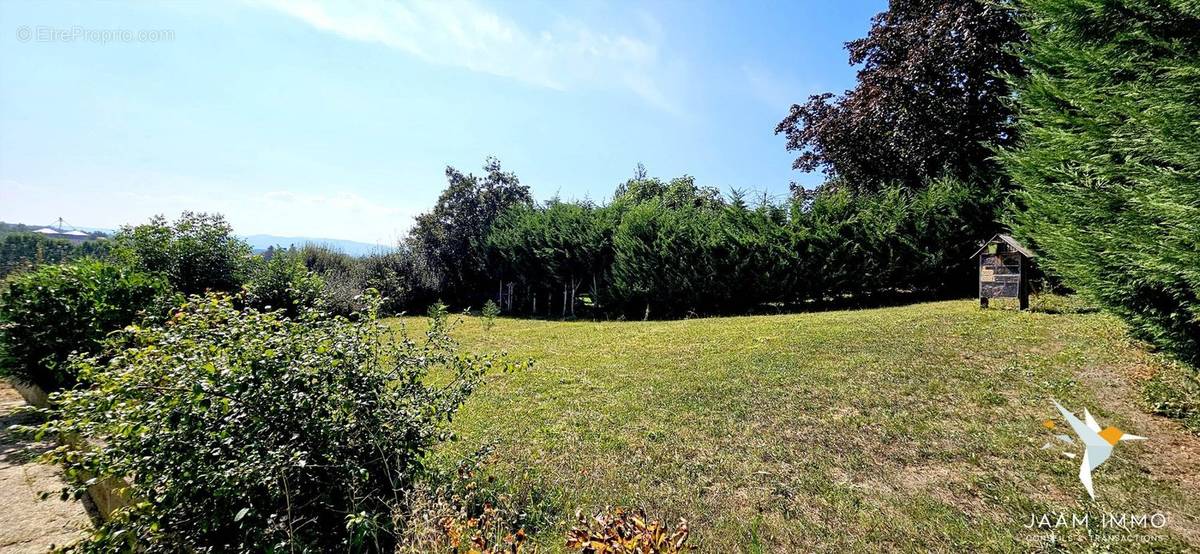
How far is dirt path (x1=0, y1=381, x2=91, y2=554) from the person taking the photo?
296 cm

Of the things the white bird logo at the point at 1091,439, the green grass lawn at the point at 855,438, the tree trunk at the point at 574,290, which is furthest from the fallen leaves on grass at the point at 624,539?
the tree trunk at the point at 574,290

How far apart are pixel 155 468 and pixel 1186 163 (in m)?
5.79

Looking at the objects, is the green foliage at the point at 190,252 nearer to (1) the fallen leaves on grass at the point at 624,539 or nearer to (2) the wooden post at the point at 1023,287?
(1) the fallen leaves on grass at the point at 624,539

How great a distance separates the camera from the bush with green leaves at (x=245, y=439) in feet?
7.39

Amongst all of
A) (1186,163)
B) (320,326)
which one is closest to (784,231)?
(1186,163)

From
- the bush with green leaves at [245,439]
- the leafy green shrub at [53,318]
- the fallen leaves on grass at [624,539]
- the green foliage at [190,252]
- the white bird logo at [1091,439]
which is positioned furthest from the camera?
the green foliage at [190,252]

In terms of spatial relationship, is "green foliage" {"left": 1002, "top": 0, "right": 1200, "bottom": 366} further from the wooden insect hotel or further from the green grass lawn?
the wooden insect hotel

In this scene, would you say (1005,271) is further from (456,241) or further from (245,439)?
(456,241)

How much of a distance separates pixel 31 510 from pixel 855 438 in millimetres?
6144

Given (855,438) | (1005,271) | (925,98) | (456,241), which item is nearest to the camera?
(855,438)

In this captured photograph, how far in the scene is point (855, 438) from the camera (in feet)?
13.1

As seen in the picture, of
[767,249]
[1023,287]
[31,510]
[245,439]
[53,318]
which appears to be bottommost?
[31,510]

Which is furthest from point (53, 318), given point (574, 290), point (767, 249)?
point (767, 249)

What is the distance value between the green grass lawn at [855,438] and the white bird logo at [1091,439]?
0.06 metres
